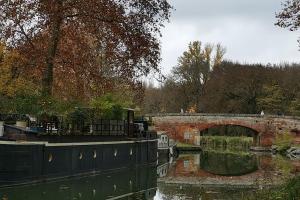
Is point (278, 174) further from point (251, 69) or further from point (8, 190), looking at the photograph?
point (251, 69)

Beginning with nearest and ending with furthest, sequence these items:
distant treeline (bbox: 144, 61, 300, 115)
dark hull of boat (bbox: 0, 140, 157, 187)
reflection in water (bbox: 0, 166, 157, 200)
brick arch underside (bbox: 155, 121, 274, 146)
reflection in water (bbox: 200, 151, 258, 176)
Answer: reflection in water (bbox: 0, 166, 157, 200) < dark hull of boat (bbox: 0, 140, 157, 187) < reflection in water (bbox: 200, 151, 258, 176) < brick arch underside (bbox: 155, 121, 274, 146) < distant treeline (bbox: 144, 61, 300, 115)

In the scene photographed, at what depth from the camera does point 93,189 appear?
20500mm

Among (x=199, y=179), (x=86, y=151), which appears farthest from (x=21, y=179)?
(x=199, y=179)

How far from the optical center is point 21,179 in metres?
19.4

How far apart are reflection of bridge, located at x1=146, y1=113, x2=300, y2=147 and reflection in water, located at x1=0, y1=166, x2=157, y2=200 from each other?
3207cm

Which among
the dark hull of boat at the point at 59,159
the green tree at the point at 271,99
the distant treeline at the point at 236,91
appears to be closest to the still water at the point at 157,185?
the dark hull of boat at the point at 59,159

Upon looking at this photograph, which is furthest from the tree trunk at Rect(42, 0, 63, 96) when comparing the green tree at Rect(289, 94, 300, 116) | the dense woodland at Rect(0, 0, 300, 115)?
the green tree at Rect(289, 94, 300, 116)

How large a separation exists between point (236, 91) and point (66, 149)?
44.6 metres

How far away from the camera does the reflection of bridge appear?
2279 inches

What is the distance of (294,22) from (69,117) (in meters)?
11.2

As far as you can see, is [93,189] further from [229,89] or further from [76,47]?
[229,89]

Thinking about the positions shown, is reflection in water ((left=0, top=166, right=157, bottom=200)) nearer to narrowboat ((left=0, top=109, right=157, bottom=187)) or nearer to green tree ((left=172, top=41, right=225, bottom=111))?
narrowboat ((left=0, top=109, right=157, bottom=187))

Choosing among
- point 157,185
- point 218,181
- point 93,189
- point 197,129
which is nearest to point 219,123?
point 197,129

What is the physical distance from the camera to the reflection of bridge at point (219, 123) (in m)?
57.9
